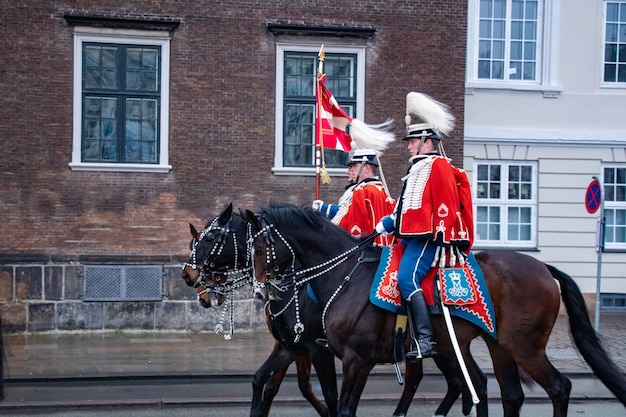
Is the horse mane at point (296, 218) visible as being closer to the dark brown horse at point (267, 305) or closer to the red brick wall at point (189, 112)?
the dark brown horse at point (267, 305)

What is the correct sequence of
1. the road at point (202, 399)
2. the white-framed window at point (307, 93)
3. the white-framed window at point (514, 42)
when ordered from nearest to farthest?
the road at point (202, 399)
the white-framed window at point (307, 93)
the white-framed window at point (514, 42)

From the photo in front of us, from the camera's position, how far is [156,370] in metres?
11.8

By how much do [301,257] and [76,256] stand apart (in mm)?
8625

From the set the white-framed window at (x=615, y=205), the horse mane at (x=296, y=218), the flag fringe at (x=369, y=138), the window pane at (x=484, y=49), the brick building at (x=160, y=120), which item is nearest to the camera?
the horse mane at (x=296, y=218)

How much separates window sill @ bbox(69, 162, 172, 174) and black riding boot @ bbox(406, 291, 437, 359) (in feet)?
30.5

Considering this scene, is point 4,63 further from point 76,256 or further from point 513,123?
point 513,123

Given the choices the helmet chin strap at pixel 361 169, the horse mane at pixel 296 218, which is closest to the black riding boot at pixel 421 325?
the horse mane at pixel 296 218

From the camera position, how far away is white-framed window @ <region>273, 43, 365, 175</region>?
636 inches

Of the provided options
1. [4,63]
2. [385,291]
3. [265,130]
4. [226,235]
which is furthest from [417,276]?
[4,63]

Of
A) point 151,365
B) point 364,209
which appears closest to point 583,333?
point 364,209

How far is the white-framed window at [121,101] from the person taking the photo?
1550 cm

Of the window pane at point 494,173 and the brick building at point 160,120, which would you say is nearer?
the brick building at point 160,120

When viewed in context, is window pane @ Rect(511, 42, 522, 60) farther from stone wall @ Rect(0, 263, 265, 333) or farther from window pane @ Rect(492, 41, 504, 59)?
stone wall @ Rect(0, 263, 265, 333)

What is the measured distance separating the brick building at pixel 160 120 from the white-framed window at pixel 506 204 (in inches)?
115
